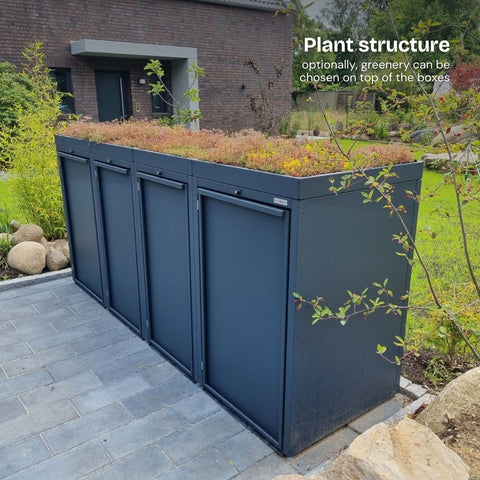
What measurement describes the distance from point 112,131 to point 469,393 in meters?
3.38

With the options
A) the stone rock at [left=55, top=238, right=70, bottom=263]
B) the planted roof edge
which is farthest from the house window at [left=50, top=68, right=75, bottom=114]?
the stone rock at [left=55, top=238, right=70, bottom=263]

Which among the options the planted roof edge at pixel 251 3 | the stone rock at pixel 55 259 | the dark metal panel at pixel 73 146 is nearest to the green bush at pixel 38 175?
the stone rock at pixel 55 259

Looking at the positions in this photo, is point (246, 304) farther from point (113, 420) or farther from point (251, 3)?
point (251, 3)

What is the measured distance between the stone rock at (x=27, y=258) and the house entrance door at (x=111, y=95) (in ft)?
31.9

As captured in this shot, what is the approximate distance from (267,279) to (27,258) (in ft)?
12.5

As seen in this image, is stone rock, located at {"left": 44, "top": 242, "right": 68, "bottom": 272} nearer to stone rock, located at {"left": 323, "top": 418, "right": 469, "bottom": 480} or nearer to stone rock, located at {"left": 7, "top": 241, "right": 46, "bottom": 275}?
stone rock, located at {"left": 7, "top": 241, "right": 46, "bottom": 275}

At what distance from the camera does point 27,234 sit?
5.82 meters

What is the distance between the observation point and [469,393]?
99.8 inches

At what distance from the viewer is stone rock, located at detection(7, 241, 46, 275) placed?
5434mm

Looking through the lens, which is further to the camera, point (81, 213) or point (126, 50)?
point (126, 50)

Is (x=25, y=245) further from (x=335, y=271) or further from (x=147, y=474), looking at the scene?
(x=335, y=271)

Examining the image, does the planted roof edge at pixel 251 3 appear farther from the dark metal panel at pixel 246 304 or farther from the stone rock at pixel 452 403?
the stone rock at pixel 452 403

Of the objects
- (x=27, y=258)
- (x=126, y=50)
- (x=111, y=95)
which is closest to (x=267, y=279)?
(x=27, y=258)

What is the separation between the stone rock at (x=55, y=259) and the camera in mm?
5672
